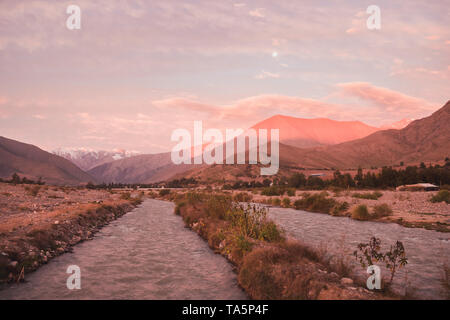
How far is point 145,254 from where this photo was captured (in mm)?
15945

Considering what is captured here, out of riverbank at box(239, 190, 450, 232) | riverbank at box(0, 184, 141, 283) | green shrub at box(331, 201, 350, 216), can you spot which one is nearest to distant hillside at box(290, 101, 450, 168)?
riverbank at box(239, 190, 450, 232)

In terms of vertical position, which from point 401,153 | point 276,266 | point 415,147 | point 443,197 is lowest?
point 276,266

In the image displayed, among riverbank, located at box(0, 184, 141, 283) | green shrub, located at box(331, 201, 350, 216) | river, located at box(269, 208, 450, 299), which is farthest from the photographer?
green shrub, located at box(331, 201, 350, 216)

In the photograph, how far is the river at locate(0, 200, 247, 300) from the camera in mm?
10156

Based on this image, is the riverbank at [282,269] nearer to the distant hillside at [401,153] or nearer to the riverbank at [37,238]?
the riverbank at [37,238]

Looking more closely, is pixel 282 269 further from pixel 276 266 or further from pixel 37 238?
pixel 37 238

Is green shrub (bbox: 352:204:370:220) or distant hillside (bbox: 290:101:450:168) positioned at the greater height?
distant hillside (bbox: 290:101:450:168)

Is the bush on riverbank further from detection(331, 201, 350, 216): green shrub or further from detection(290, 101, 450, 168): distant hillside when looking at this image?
detection(290, 101, 450, 168): distant hillside

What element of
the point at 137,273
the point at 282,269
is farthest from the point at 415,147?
the point at 137,273

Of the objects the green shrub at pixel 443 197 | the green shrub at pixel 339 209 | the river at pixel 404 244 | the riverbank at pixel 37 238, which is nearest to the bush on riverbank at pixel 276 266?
the river at pixel 404 244

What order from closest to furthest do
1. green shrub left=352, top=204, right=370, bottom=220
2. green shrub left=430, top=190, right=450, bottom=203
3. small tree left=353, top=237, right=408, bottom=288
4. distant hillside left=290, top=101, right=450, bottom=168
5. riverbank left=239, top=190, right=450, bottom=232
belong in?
small tree left=353, top=237, right=408, bottom=288 → riverbank left=239, top=190, right=450, bottom=232 → green shrub left=352, top=204, right=370, bottom=220 → green shrub left=430, top=190, right=450, bottom=203 → distant hillside left=290, top=101, right=450, bottom=168

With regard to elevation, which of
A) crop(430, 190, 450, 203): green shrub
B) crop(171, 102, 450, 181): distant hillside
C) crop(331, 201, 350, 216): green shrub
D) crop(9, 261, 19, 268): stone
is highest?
crop(171, 102, 450, 181): distant hillside

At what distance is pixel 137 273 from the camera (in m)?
12.6
